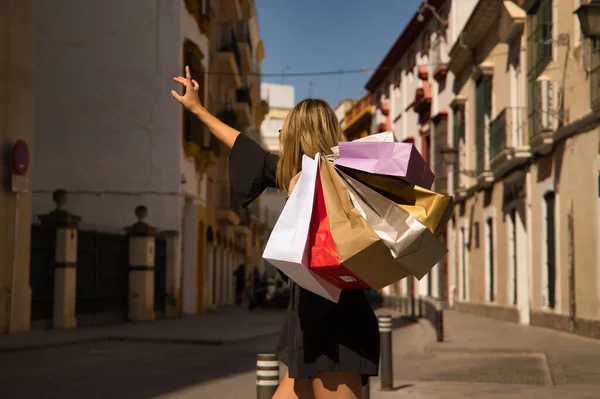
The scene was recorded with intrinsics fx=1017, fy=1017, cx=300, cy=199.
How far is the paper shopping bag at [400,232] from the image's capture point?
322 centimetres

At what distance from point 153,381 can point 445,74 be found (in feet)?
89.9

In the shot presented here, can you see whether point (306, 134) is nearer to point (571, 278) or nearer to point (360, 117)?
point (571, 278)

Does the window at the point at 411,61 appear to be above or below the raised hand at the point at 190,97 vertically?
above

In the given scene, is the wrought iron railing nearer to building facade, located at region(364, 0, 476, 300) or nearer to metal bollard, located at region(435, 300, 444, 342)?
metal bollard, located at region(435, 300, 444, 342)

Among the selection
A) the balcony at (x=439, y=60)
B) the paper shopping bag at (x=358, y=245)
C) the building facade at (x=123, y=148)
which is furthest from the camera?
the balcony at (x=439, y=60)

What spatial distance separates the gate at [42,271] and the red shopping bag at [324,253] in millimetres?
17011

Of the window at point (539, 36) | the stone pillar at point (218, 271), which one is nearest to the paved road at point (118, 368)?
the window at point (539, 36)

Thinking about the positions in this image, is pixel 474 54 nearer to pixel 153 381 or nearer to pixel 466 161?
pixel 466 161

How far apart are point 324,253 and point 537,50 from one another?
19.3 meters

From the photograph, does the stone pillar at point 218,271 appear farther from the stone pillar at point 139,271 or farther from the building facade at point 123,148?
the stone pillar at point 139,271

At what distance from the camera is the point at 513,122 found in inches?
929

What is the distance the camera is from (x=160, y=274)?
2594cm

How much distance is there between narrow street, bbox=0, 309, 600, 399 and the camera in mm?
10211

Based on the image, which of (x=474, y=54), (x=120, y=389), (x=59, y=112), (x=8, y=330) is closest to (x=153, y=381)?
(x=120, y=389)
